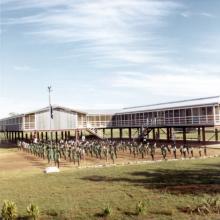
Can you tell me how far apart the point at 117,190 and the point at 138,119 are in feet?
Result: 122

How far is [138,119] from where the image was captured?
2245 inches

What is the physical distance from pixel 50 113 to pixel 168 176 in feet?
113

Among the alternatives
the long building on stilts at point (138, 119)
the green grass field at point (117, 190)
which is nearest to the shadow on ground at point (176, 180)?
the green grass field at point (117, 190)

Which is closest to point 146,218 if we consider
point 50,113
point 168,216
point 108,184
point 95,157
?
point 168,216

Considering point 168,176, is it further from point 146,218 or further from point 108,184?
point 146,218

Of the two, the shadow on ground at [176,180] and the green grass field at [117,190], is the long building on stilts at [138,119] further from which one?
the shadow on ground at [176,180]

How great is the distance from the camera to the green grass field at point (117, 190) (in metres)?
15.9

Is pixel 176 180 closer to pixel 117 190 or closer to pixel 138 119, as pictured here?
pixel 117 190

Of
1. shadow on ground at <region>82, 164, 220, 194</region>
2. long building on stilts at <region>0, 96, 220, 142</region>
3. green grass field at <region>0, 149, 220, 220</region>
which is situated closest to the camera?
green grass field at <region>0, 149, 220, 220</region>

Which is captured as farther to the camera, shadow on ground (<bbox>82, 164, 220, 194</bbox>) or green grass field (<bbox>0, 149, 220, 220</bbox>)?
shadow on ground (<bbox>82, 164, 220, 194</bbox>)

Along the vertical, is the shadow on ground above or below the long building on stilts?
below

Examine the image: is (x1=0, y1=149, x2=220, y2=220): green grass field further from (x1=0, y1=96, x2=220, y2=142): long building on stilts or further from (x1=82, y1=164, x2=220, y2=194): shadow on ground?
(x1=0, y1=96, x2=220, y2=142): long building on stilts

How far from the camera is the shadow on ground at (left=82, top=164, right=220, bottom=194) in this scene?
19.5 metres

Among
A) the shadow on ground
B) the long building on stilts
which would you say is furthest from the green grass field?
the long building on stilts
